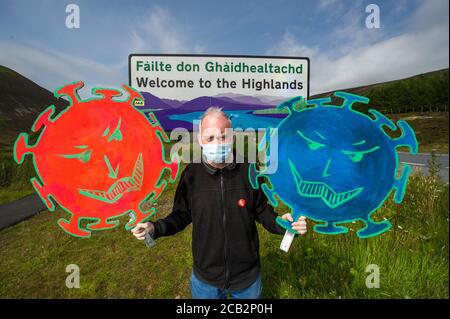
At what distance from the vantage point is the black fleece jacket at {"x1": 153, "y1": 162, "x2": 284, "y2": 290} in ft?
4.82

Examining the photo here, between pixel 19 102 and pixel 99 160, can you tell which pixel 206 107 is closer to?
pixel 99 160

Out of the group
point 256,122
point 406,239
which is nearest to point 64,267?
point 256,122

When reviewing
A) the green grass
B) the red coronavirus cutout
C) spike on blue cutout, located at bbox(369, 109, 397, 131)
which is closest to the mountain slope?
the red coronavirus cutout

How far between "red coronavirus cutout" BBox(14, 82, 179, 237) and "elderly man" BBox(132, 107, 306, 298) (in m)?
0.34

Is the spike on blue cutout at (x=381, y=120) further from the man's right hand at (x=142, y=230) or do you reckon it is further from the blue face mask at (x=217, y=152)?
the man's right hand at (x=142, y=230)

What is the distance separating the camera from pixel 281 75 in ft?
7.16

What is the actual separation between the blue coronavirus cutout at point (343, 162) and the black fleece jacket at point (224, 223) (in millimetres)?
334

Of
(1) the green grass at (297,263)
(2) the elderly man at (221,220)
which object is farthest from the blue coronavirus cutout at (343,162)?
(1) the green grass at (297,263)

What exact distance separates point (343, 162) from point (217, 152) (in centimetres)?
105

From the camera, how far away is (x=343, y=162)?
5.55ft

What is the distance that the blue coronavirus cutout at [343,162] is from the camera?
1674 millimetres

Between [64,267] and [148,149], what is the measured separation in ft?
8.12

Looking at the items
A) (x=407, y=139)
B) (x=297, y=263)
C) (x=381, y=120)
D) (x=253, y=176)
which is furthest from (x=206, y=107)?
(x=297, y=263)
